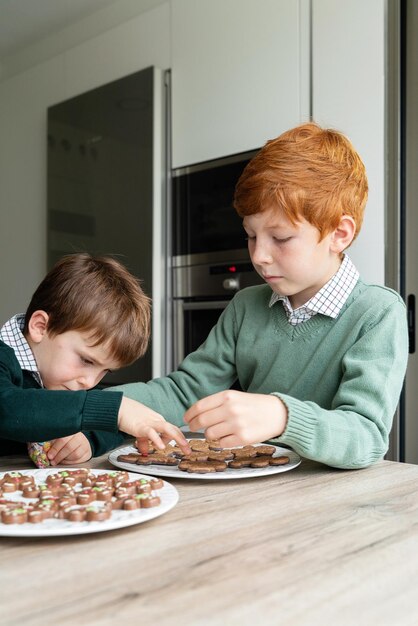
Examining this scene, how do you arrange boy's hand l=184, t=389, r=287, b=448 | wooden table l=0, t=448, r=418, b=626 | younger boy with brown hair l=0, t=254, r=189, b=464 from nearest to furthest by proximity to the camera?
wooden table l=0, t=448, r=418, b=626, boy's hand l=184, t=389, r=287, b=448, younger boy with brown hair l=0, t=254, r=189, b=464

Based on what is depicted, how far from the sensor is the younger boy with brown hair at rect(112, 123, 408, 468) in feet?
3.54

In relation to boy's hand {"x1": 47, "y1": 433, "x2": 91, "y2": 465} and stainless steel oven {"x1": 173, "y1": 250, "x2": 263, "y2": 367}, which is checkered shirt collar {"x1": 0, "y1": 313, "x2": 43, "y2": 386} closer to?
boy's hand {"x1": 47, "y1": 433, "x2": 91, "y2": 465}

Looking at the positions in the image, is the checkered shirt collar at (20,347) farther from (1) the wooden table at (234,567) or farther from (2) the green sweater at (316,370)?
(1) the wooden table at (234,567)

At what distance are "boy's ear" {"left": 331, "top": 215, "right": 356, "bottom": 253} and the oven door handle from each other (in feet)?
4.14

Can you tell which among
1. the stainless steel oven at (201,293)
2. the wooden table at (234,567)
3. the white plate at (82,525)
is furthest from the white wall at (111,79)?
the white plate at (82,525)

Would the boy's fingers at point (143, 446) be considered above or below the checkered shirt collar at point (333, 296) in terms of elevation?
below

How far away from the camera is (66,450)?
3.45 ft

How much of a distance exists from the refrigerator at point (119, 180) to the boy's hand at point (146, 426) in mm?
1804

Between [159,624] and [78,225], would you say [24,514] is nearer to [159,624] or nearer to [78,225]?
[159,624]

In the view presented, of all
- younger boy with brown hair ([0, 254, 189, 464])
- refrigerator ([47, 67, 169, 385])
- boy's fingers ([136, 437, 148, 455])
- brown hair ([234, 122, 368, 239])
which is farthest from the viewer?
refrigerator ([47, 67, 169, 385])

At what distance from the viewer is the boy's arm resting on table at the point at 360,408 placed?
0.93 m

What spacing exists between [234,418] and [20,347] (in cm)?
53

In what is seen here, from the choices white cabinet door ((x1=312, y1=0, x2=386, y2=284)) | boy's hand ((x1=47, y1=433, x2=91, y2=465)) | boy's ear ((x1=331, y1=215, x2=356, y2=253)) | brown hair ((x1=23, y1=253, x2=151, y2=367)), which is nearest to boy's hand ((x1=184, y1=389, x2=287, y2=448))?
boy's hand ((x1=47, y1=433, x2=91, y2=465))

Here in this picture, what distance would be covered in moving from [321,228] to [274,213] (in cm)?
10
